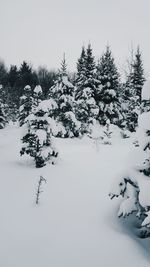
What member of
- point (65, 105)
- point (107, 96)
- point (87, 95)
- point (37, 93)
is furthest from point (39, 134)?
point (107, 96)

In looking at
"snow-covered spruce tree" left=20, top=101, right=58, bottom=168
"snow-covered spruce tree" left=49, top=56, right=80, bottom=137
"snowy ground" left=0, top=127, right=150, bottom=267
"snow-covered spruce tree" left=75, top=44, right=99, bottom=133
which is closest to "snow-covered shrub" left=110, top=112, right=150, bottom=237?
"snowy ground" left=0, top=127, right=150, bottom=267

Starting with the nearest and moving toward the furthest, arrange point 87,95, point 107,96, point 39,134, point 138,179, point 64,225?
point 138,179 → point 64,225 → point 39,134 → point 87,95 → point 107,96

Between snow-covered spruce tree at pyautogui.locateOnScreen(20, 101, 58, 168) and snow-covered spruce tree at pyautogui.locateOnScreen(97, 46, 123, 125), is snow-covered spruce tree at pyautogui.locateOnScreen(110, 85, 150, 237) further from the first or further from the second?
snow-covered spruce tree at pyautogui.locateOnScreen(97, 46, 123, 125)

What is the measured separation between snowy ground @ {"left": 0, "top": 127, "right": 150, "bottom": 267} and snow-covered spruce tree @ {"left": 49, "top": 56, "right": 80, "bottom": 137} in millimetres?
11257

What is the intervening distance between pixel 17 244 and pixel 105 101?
2260 centimetres

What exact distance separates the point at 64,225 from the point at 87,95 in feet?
62.7

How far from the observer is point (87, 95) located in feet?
79.6

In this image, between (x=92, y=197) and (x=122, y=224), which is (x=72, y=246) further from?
(x=92, y=197)

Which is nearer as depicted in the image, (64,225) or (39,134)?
(64,225)

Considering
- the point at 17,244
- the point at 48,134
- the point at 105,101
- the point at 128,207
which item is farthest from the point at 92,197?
the point at 105,101

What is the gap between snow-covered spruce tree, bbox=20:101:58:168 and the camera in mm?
10125

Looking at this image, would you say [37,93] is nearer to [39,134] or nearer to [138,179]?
[39,134]

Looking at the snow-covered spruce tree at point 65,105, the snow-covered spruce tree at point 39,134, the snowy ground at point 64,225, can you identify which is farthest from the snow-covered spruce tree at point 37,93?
the snow-covered spruce tree at point 65,105

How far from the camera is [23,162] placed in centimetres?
1117
